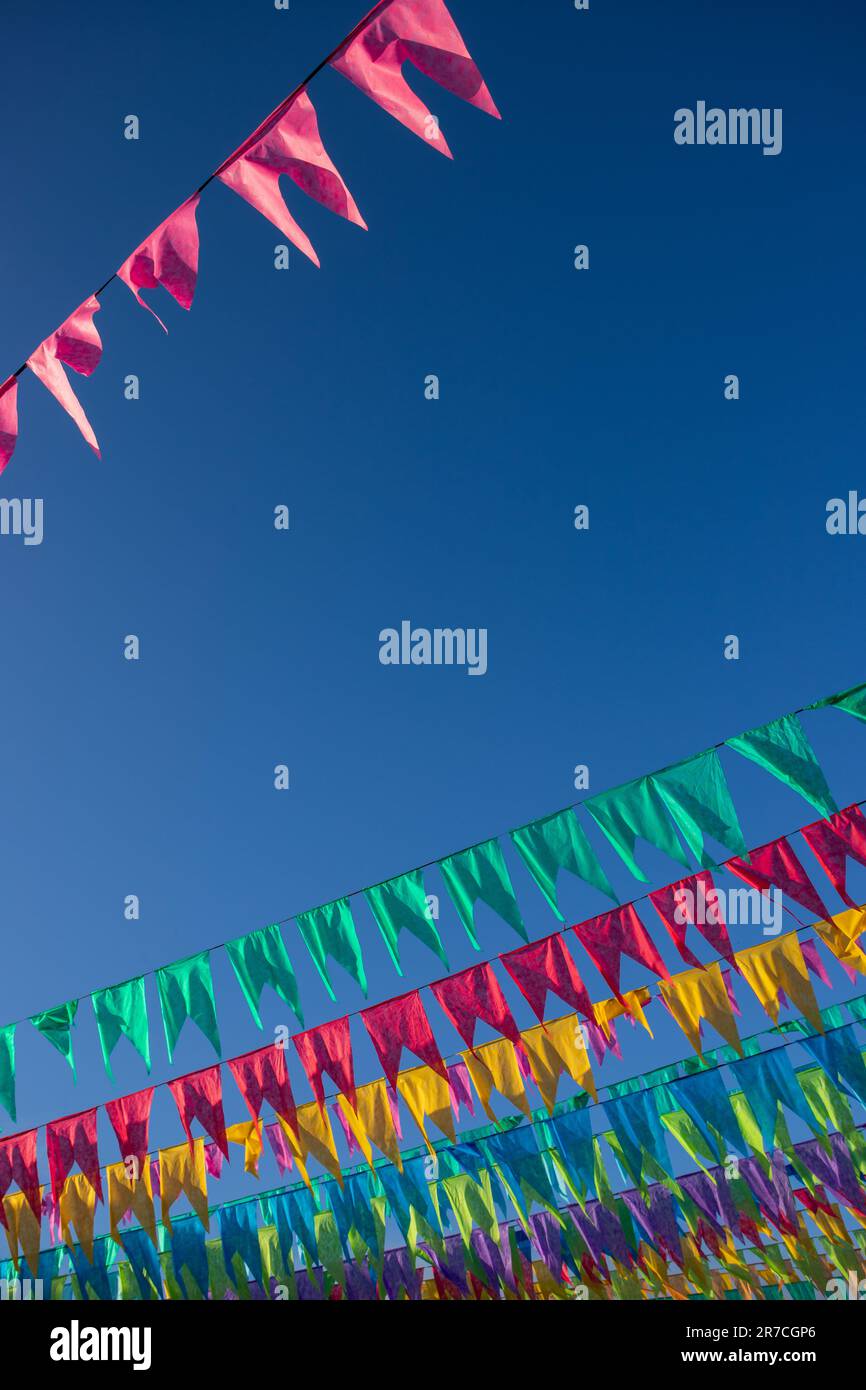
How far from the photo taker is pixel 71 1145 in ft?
22.5

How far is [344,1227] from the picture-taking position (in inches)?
333

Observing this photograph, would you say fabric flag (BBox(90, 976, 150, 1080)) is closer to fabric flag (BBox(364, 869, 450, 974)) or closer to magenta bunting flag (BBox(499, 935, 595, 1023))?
fabric flag (BBox(364, 869, 450, 974))

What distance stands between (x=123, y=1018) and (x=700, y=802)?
3.25m

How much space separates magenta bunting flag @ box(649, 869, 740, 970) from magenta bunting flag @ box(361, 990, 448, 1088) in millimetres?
1376

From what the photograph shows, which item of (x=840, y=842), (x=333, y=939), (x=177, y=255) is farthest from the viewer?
(x=333, y=939)

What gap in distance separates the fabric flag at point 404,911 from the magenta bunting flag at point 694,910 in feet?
3.86

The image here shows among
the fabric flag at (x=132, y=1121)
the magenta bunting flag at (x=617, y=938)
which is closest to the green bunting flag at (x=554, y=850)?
the magenta bunting flag at (x=617, y=938)

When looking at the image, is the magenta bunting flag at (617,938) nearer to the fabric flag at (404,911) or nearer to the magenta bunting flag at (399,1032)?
the fabric flag at (404,911)

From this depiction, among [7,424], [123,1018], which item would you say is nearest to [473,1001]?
[123,1018]

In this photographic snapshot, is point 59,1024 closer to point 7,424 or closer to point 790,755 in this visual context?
point 7,424

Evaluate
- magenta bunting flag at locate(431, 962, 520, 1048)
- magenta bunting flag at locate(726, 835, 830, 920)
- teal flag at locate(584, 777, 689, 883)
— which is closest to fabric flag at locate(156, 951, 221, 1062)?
magenta bunting flag at locate(431, 962, 520, 1048)

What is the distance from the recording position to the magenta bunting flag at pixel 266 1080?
6.85m

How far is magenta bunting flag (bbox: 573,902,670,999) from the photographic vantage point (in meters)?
6.63
